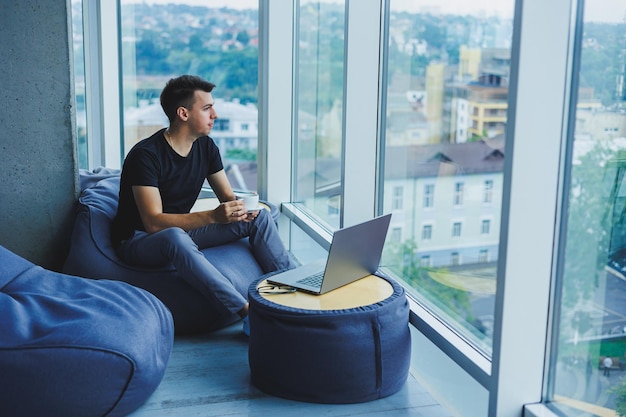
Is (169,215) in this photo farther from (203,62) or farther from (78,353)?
(203,62)

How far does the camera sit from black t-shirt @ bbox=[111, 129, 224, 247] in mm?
3707

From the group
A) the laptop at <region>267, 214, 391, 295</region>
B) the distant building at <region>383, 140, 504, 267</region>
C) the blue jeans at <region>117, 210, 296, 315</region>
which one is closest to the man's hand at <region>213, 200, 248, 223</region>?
the blue jeans at <region>117, 210, 296, 315</region>

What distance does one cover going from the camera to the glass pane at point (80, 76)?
6.32 meters

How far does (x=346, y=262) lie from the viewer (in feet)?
10.2

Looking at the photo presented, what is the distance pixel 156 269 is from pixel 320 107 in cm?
167

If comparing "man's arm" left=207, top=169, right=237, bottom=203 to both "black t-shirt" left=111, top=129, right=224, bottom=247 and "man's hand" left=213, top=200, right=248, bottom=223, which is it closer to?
"black t-shirt" left=111, top=129, right=224, bottom=247

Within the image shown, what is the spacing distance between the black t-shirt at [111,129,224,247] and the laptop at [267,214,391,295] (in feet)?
2.91

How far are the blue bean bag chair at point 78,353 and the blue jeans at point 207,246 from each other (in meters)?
0.45

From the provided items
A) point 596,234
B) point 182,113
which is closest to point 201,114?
point 182,113

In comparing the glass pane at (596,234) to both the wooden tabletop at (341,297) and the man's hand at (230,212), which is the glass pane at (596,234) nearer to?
the wooden tabletop at (341,297)

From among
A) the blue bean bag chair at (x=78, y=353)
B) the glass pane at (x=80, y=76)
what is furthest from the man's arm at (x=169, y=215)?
the glass pane at (x=80, y=76)

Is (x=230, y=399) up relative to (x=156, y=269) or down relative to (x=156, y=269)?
down

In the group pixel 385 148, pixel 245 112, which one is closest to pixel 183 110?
pixel 385 148

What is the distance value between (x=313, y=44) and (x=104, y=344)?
109 inches
